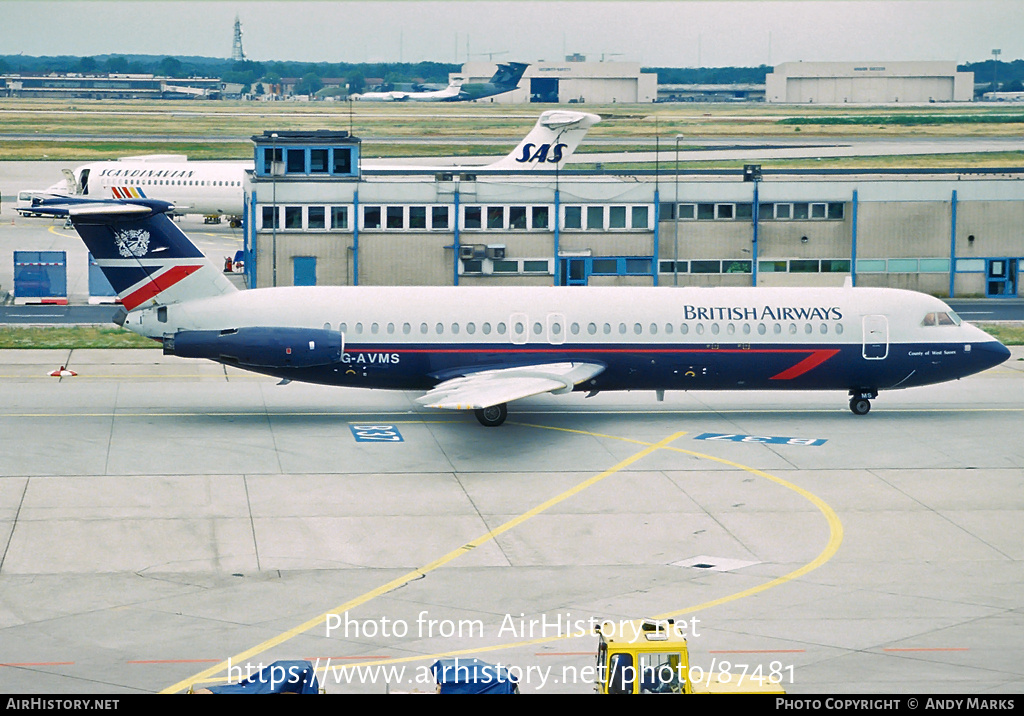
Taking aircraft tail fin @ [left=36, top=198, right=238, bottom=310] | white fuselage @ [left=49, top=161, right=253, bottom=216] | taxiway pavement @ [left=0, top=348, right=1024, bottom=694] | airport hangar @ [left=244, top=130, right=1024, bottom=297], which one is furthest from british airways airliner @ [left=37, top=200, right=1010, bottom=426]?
white fuselage @ [left=49, top=161, right=253, bottom=216]

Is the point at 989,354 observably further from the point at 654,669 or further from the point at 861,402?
the point at 654,669

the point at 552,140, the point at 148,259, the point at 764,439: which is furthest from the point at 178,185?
the point at 764,439

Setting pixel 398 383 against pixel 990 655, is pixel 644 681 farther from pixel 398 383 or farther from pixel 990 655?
pixel 398 383

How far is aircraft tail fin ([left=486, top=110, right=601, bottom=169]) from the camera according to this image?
72062mm

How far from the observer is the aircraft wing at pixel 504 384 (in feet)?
111

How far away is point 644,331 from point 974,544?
13.2 m

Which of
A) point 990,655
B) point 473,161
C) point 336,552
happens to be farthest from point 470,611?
point 473,161

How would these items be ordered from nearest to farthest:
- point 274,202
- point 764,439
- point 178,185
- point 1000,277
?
point 764,439, point 274,202, point 1000,277, point 178,185

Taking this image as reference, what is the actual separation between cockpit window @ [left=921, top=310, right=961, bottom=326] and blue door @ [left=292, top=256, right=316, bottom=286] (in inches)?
1181

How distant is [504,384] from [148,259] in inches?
420

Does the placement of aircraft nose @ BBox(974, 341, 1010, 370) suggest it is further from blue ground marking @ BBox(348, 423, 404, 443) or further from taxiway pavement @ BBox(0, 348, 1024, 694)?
blue ground marking @ BBox(348, 423, 404, 443)

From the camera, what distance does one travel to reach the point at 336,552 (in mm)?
25766

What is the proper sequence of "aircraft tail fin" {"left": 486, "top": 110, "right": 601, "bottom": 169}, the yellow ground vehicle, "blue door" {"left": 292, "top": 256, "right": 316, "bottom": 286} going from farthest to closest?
"aircraft tail fin" {"left": 486, "top": 110, "right": 601, "bottom": 169} < "blue door" {"left": 292, "top": 256, "right": 316, "bottom": 286} < the yellow ground vehicle

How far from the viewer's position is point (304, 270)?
196 feet
